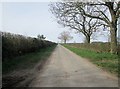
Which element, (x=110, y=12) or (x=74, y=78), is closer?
(x=74, y=78)

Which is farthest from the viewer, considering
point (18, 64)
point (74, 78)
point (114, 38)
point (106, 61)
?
point (114, 38)

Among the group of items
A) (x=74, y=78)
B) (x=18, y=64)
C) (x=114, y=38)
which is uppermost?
(x=114, y=38)

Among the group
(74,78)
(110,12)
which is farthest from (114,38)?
(74,78)

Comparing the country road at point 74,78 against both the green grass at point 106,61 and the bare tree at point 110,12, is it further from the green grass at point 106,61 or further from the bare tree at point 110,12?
the bare tree at point 110,12

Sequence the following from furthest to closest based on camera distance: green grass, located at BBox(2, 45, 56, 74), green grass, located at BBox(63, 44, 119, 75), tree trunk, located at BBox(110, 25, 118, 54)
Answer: tree trunk, located at BBox(110, 25, 118, 54) → green grass, located at BBox(2, 45, 56, 74) → green grass, located at BBox(63, 44, 119, 75)

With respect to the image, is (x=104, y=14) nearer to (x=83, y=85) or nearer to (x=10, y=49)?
(x=10, y=49)

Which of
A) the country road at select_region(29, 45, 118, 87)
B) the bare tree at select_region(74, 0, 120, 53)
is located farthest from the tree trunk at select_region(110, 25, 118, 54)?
the country road at select_region(29, 45, 118, 87)

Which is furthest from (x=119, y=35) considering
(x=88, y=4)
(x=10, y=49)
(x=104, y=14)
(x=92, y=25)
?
(x=92, y=25)

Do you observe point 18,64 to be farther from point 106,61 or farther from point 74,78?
point 74,78

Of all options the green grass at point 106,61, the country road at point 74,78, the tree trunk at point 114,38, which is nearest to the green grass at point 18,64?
the country road at point 74,78

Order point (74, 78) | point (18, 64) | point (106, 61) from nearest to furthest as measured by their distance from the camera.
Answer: point (74, 78), point (18, 64), point (106, 61)

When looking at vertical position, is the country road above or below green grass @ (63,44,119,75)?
below

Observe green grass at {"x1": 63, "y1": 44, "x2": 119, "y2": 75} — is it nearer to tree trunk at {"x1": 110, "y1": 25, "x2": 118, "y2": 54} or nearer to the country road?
the country road

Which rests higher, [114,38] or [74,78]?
[114,38]
